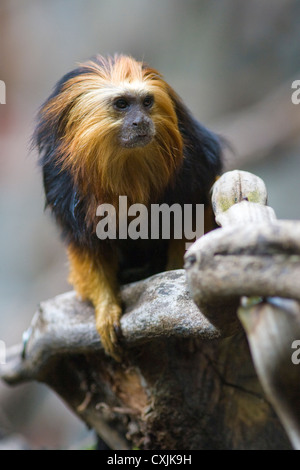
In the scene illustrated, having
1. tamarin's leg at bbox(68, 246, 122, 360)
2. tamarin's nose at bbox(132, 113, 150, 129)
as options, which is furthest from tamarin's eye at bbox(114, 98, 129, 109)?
tamarin's leg at bbox(68, 246, 122, 360)

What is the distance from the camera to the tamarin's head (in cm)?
235

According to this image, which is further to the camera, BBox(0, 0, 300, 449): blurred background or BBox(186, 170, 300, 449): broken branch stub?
BBox(0, 0, 300, 449): blurred background

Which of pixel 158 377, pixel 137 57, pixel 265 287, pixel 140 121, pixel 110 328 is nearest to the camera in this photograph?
pixel 265 287

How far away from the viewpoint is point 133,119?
2.33m

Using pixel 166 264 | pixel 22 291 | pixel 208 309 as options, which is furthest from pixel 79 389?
pixel 22 291

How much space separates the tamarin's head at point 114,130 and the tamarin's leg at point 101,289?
48 cm

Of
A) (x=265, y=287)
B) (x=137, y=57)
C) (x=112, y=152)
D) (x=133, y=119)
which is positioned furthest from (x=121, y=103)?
(x=137, y=57)

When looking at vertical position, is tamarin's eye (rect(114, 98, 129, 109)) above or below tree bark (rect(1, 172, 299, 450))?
above

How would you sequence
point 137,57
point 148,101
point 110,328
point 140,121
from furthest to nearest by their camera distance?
point 137,57
point 110,328
point 148,101
point 140,121

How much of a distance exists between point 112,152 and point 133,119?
0.62 feet

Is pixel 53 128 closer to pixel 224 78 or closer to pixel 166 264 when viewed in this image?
pixel 166 264

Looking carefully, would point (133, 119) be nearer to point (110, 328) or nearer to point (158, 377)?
point (110, 328)

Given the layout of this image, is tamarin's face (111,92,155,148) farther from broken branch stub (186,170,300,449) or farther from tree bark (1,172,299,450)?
broken branch stub (186,170,300,449)

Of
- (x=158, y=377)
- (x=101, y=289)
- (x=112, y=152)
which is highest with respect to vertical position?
(x=112, y=152)
